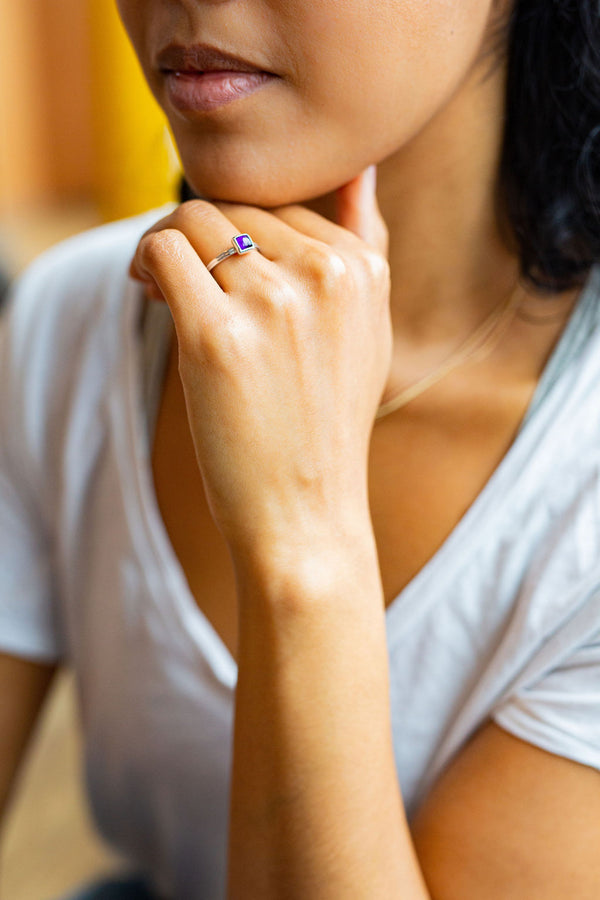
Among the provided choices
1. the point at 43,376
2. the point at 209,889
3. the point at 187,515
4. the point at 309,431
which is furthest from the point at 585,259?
the point at 209,889

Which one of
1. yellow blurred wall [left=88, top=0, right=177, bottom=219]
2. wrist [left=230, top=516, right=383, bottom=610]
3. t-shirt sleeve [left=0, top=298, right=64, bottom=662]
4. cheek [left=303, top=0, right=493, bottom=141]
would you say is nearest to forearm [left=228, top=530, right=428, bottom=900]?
wrist [left=230, top=516, right=383, bottom=610]

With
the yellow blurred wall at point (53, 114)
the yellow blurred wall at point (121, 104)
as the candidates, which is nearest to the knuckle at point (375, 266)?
the yellow blurred wall at point (121, 104)

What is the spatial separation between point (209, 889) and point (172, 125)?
790 millimetres

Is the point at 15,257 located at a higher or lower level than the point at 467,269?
lower

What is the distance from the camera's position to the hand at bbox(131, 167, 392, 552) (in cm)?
69

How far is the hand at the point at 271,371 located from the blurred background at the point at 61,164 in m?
1.21

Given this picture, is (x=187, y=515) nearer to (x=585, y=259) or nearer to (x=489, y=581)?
(x=489, y=581)

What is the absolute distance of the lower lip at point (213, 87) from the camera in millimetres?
714

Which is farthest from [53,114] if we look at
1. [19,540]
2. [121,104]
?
[19,540]

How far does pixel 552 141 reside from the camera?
2.79 ft

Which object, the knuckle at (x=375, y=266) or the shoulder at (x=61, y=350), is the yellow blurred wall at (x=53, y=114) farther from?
the knuckle at (x=375, y=266)

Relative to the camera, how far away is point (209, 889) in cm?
101

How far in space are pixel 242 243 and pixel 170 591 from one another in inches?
14.0

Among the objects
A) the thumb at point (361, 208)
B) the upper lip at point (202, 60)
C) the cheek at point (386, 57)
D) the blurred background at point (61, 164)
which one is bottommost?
the blurred background at point (61, 164)
